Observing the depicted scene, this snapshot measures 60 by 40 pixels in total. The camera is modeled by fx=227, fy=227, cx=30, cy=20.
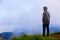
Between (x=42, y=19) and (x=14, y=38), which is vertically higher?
(x=42, y=19)

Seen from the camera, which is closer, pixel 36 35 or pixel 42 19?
pixel 36 35

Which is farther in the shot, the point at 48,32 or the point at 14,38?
the point at 48,32

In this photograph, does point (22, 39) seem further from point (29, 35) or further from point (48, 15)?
point (48, 15)

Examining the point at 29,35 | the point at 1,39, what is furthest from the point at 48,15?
the point at 1,39

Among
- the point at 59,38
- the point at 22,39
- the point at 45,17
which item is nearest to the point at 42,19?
the point at 45,17

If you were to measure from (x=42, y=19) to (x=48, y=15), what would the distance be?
0.46 m

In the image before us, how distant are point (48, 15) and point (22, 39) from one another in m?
2.59

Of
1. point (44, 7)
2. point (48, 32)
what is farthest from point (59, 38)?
point (44, 7)

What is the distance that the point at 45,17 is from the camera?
44.4 feet

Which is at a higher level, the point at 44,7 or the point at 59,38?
the point at 44,7

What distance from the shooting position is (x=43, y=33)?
1383 cm

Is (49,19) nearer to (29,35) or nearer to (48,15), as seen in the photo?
(48,15)

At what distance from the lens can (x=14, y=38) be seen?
12.0 metres

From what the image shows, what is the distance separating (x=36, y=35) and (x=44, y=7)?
6.88 ft
